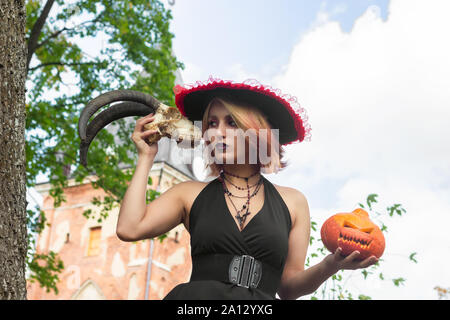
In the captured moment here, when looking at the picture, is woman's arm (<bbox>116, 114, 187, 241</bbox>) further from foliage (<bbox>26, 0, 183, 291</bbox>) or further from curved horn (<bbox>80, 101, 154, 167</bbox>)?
foliage (<bbox>26, 0, 183, 291</bbox>)

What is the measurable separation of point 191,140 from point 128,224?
23.1 inches

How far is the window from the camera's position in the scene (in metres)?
25.9

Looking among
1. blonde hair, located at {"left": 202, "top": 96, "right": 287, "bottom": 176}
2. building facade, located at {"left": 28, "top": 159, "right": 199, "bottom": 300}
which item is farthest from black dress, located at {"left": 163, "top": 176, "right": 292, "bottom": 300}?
building facade, located at {"left": 28, "top": 159, "right": 199, "bottom": 300}

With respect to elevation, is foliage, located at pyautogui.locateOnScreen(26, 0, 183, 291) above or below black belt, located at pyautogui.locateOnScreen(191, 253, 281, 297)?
above

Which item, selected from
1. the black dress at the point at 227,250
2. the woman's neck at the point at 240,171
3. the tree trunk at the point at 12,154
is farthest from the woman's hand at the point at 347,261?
the tree trunk at the point at 12,154

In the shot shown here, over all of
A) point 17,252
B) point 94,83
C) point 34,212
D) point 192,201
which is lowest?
point 17,252

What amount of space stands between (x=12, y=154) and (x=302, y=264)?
1.70 meters

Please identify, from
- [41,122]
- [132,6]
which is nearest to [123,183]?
[41,122]

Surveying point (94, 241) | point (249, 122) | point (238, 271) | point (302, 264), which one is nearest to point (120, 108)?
point (249, 122)

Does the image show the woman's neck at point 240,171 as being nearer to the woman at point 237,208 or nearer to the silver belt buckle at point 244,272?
the woman at point 237,208

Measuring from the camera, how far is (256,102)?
2777 mm

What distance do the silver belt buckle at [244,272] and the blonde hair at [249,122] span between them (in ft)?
2.01
